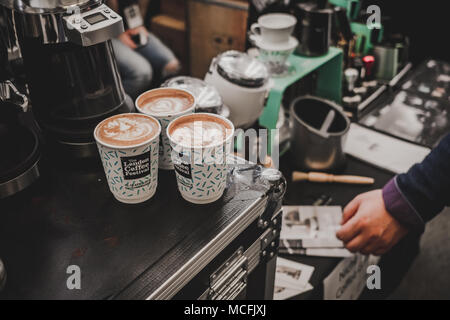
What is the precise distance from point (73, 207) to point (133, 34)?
2207mm

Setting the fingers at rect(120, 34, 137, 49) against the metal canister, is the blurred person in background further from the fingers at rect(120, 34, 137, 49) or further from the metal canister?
the metal canister

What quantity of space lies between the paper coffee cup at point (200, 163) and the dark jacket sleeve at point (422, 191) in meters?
0.60

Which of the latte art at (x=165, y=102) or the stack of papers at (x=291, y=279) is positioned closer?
the latte art at (x=165, y=102)

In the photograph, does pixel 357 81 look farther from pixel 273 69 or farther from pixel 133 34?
pixel 133 34

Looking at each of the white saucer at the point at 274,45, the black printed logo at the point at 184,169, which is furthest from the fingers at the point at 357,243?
the white saucer at the point at 274,45

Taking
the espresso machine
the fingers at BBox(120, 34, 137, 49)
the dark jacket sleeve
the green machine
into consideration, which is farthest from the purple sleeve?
the fingers at BBox(120, 34, 137, 49)

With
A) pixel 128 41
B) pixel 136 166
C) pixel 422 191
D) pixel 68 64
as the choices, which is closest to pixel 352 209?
pixel 422 191

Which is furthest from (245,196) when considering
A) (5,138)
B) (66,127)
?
(5,138)

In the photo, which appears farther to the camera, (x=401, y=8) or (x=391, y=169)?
(x=401, y=8)

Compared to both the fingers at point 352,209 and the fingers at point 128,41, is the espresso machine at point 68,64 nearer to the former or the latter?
the fingers at point 352,209

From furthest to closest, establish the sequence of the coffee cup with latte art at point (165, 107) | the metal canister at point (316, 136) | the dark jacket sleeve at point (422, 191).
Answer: the metal canister at point (316, 136) < the dark jacket sleeve at point (422, 191) < the coffee cup with latte art at point (165, 107)

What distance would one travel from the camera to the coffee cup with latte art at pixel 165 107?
0.89 m
